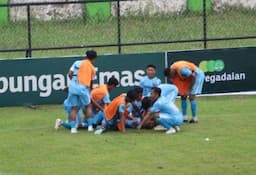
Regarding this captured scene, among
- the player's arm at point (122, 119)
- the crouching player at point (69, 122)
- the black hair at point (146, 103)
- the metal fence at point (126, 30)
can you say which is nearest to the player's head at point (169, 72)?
the black hair at point (146, 103)

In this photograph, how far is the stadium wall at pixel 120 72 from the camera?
19812 mm

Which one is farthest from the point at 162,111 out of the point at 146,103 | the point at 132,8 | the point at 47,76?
the point at 132,8

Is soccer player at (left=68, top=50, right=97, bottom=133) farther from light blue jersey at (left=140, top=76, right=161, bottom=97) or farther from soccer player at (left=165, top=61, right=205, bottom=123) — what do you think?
soccer player at (left=165, top=61, right=205, bottom=123)

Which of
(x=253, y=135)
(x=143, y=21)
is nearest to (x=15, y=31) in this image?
(x=143, y=21)

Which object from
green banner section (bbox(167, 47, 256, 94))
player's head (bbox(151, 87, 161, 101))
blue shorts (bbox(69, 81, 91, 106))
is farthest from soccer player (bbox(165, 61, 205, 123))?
green banner section (bbox(167, 47, 256, 94))

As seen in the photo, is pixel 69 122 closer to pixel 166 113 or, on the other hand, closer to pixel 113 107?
pixel 113 107

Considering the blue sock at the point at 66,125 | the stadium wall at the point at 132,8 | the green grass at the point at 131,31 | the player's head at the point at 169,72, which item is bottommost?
the blue sock at the point at 66,125

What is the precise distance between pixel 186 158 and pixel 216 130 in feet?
9.40

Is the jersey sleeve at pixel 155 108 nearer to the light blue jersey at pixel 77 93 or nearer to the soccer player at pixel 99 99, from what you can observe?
the soccer player at pixel 99 99

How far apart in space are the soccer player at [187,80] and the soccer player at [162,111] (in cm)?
111

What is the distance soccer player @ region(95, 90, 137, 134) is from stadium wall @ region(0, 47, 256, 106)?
13.4 feet

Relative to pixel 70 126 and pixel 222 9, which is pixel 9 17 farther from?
pixel 70 126

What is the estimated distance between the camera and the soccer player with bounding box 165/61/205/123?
669 inches

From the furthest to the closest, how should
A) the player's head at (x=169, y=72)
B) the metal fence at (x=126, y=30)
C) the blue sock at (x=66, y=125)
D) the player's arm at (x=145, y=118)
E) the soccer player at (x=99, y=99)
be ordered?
the metal fence at (x=126, y=30) → the player's head at (x=169, y=72) → the blue sock at (x=66, y=125) → the soccer player at (x=99, y=99) → the player's arm at (x=145, y=118)
